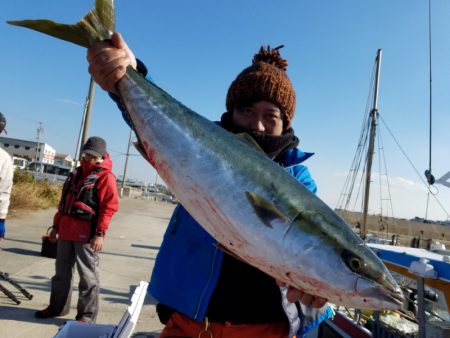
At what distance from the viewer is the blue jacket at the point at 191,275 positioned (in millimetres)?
2029

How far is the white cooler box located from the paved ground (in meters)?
1.14

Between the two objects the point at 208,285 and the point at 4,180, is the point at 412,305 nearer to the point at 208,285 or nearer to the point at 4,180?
the point at 208,285

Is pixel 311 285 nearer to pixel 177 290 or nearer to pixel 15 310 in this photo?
pixel 177 290

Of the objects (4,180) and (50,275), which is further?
(50,275)

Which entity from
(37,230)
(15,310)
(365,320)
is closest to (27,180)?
(37,230)

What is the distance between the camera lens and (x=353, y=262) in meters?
1.50

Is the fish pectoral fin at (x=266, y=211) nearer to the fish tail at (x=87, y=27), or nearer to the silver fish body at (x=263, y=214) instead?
the silver fish body at (x=263, y=214)

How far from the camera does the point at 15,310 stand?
4.93 meters

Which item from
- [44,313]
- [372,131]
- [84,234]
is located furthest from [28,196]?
[372,131]

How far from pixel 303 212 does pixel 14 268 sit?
7026 mm

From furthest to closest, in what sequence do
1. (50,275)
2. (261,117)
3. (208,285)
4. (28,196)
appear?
(28,196) < (50,275) < (261,117) < (208,285)

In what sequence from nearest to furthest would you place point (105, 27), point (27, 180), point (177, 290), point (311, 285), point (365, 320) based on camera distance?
point (311, 285) < point (105, 27) < point (177, 290) < point (365, 320) < point (27, 180)

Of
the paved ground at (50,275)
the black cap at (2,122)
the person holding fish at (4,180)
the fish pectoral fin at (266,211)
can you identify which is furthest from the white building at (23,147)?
the fish pectoral fin at (266,211)

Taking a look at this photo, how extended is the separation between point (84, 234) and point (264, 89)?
348 cm
